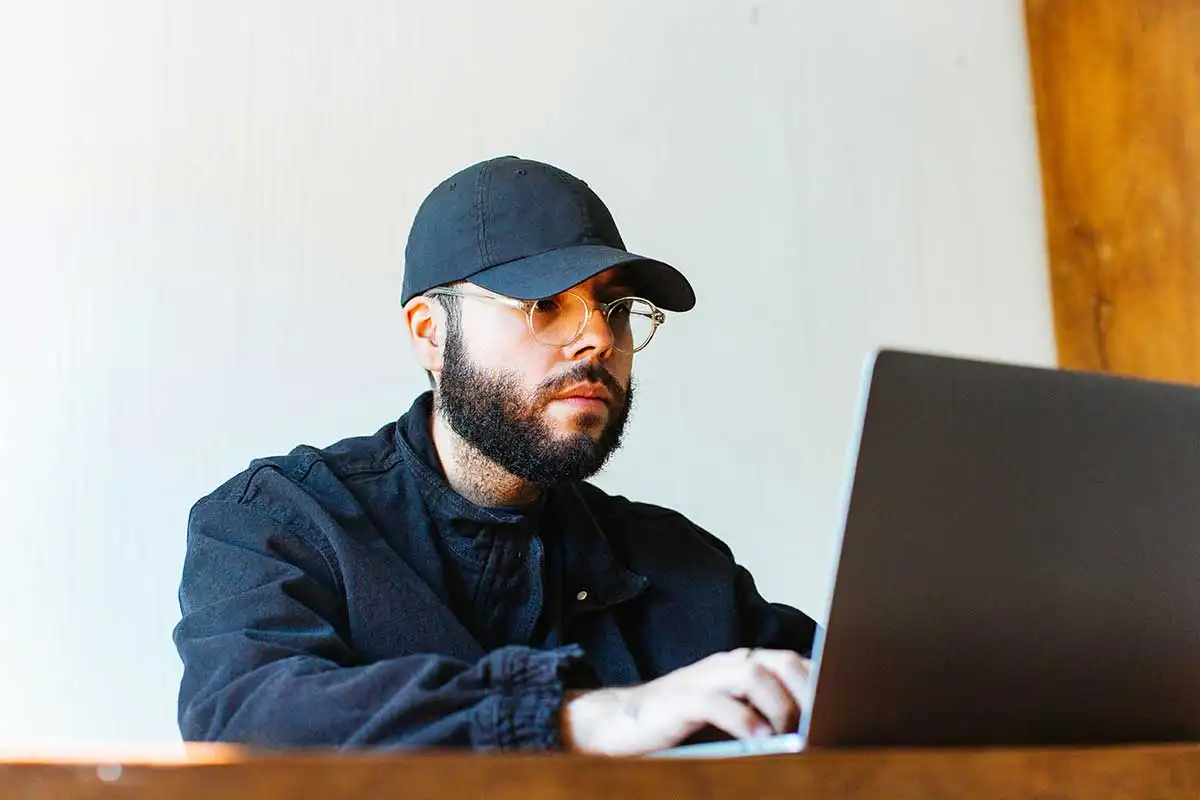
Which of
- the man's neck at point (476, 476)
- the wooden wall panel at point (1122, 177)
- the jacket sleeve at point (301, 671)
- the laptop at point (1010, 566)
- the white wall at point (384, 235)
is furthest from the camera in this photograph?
the wooden wall panel at point (1122, 177)

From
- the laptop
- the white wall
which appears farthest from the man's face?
the laptop

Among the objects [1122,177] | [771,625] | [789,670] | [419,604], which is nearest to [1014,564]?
[789,670]

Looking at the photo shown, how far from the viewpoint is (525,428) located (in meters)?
1.31

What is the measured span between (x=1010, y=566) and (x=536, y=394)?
2.32 feet

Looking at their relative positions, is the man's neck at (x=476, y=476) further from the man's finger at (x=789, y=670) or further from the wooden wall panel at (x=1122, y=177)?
the wooden wall panel at (x=1122, y=177)

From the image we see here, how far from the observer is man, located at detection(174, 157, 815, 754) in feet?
3.61

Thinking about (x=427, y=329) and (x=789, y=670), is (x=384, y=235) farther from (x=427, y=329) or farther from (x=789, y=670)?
(x=789, y=670)

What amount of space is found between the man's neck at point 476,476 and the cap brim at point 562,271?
0.59 feet

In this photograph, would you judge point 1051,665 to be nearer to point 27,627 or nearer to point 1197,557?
point 1197,557

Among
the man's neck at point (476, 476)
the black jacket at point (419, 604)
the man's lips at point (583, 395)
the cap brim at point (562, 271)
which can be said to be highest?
the cap brim at point (562, 271)

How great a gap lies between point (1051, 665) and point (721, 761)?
0.99 feet

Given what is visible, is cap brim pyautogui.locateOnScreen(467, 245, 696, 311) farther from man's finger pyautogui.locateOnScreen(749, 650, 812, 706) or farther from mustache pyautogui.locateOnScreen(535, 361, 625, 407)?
man's finger pyautogui.locateOnScreen(749, 650, 812, 706)

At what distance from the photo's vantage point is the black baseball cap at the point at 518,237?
1.29 m

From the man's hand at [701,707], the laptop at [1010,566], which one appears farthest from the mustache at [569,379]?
the laptop at [1010,566]
